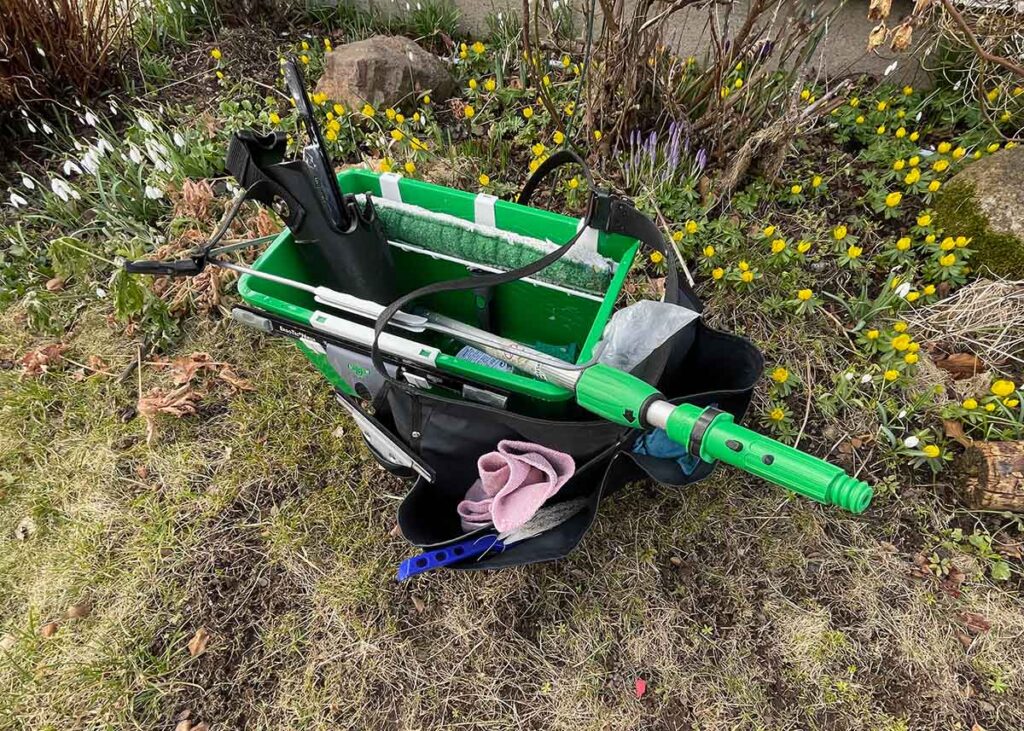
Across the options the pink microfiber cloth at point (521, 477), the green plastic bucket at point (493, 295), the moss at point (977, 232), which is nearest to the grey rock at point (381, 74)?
the green plastic bucket at point (493, 295)

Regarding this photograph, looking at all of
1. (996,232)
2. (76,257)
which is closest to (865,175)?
(996,232)

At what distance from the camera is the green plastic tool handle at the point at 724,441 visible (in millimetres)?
934

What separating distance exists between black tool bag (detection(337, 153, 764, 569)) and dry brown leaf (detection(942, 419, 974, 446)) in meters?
0.69

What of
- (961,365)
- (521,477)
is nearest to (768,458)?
(521,477)

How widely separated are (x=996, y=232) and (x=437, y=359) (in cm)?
178

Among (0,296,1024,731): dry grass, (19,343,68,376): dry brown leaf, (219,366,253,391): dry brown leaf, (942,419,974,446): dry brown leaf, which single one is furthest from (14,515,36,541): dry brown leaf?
(942,419,974,446): dry brown leaf

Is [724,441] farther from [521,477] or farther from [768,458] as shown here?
[521,477]

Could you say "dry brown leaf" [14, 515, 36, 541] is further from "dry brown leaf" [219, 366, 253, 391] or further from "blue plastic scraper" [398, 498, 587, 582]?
"blue plastic scraper" [398, 498, 587, 582]

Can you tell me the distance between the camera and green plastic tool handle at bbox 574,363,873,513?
934 mm

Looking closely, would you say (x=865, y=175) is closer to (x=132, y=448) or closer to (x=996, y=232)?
(x=996, y=232)

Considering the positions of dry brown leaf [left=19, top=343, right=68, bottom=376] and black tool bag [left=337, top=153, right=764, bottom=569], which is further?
dry brown leaf [left=19, top=343, right=68, bottom=376]

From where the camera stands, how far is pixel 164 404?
6.33 ft

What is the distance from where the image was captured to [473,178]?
2311mm

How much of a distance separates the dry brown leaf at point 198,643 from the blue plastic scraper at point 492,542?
0.56 m
